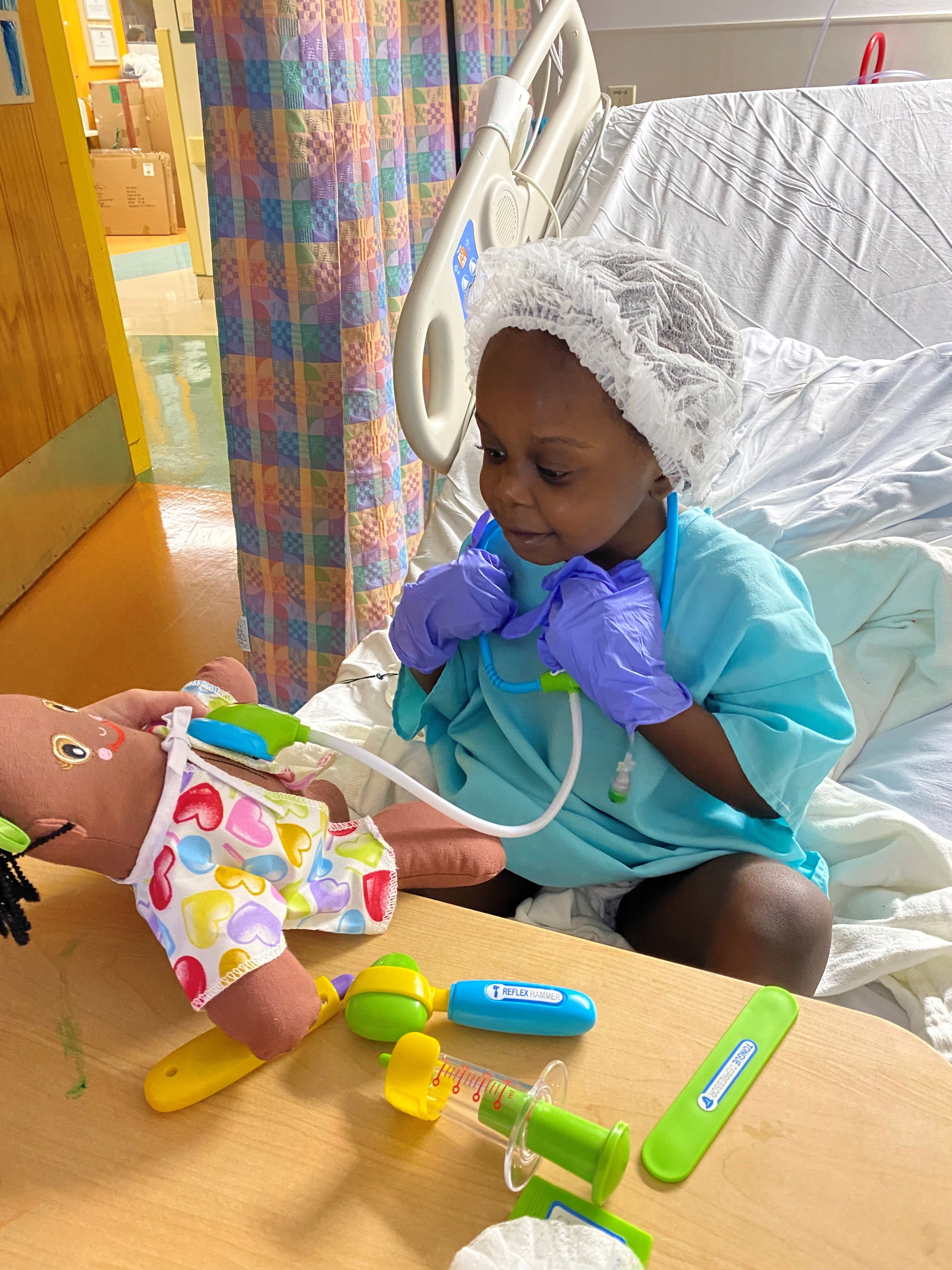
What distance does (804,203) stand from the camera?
2129 mm

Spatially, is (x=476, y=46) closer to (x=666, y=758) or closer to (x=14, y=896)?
(x=666, y=758)

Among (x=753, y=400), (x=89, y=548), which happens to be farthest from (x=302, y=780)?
(x=89, y=548)

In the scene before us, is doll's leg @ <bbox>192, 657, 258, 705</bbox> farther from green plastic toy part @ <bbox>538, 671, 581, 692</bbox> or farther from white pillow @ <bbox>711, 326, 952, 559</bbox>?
white pillow @ <bbox>711, 326, 952, 559</bbox>

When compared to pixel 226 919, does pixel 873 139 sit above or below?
above

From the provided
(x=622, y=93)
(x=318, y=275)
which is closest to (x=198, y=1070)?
(x=318, y=275)

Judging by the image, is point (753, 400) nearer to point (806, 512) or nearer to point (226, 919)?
point (806, 512)

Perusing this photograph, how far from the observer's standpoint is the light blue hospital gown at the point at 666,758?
998 mm

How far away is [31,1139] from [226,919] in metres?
0.19

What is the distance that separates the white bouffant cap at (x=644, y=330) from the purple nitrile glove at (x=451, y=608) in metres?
0.24

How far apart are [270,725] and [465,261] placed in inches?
35.7

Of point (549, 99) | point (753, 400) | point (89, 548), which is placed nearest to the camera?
point (753, 400)

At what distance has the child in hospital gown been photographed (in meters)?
0.94

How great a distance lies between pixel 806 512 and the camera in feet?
4.78

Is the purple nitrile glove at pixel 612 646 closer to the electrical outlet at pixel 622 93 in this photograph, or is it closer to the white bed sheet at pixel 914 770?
the white bed sheet at pixel 914 770
